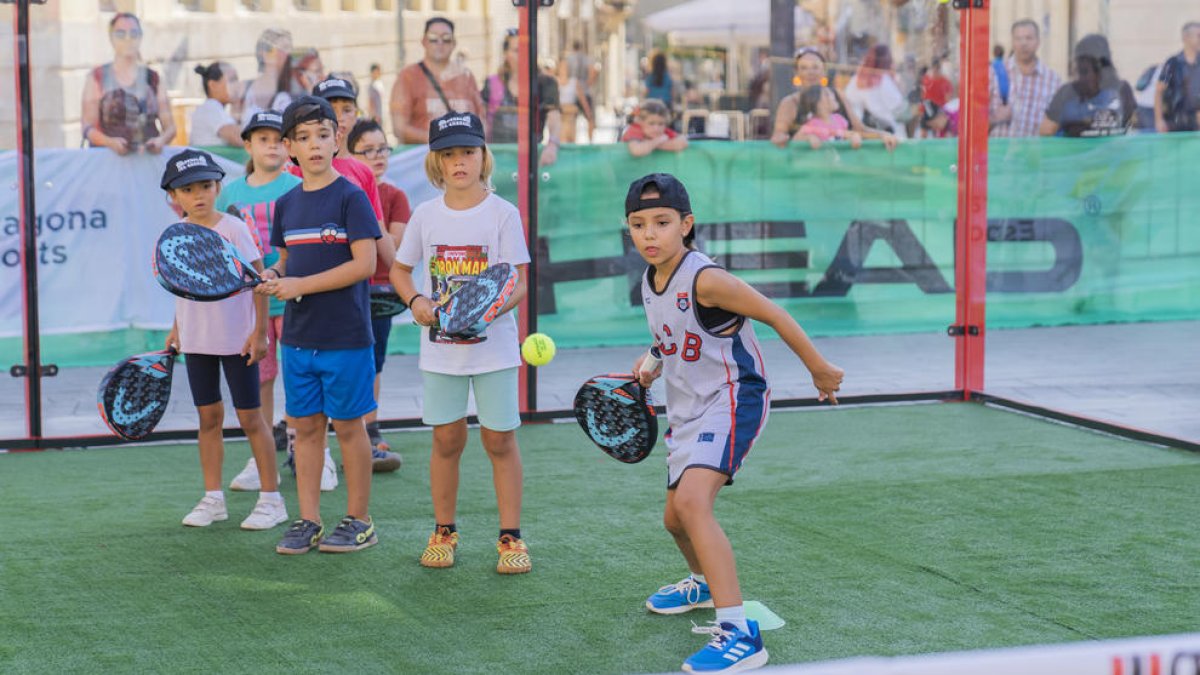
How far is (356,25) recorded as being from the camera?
9453mm

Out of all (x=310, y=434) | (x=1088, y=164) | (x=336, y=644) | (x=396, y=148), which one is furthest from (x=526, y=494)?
(x=1088, y=164)

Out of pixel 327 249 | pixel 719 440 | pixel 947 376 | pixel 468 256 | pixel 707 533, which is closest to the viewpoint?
pixel 707 533

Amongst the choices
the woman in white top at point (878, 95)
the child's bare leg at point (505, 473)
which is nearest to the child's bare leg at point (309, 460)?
the child's bare leg at point (505, 473)

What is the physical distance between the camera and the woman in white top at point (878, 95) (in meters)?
10.4

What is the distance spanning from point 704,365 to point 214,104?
18.4 feet

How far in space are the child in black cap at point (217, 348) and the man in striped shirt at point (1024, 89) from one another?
5.42 meters

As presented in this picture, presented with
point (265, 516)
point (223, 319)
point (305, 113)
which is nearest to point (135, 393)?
point (223, 319)

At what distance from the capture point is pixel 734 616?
15.5ft

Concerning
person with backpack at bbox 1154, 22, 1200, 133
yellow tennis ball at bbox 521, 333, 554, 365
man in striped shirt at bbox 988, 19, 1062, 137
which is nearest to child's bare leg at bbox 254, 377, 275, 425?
yellow tennis ball at bbox 521, 333, 554, 365

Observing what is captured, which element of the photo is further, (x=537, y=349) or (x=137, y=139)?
(x=137, y=139)

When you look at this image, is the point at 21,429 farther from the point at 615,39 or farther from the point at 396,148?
the point at 615,39

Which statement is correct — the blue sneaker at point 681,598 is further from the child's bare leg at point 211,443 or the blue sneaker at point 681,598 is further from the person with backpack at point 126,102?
the person with backpack at point 126,102

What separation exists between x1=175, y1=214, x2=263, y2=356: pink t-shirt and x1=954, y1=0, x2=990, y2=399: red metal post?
4.71m

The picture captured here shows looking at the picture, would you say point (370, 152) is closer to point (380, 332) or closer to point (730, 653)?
point (380, 332)
